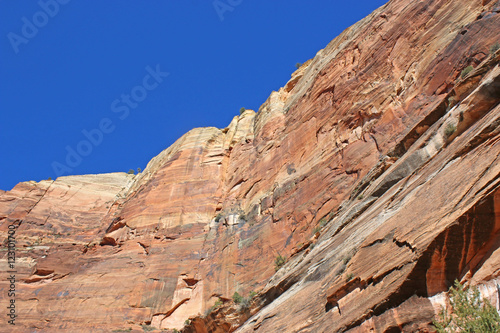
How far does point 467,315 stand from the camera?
9742mm

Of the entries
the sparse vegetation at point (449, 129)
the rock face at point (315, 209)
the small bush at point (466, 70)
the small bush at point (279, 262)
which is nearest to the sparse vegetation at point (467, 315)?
the rock face at point (315, 209)

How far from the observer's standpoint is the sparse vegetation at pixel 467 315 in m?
9.30

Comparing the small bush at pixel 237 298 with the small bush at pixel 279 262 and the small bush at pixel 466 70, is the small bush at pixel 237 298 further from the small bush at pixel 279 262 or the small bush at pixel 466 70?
the small bush at pixel 466 70

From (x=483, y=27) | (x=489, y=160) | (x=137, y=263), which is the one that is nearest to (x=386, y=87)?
(x=483, y=27)

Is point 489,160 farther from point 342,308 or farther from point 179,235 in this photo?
point 179,235

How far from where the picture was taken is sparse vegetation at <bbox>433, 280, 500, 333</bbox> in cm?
930

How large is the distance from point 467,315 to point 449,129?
7222mm

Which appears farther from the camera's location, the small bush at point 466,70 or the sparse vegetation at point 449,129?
the small bush at point 466,70

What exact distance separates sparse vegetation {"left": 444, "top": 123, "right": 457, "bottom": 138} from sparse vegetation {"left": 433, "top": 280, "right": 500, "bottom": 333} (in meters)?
5.99

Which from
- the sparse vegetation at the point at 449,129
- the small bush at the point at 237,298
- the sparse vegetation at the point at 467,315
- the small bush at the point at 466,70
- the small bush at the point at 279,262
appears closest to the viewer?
the sparse vegetation at the point at 467,315

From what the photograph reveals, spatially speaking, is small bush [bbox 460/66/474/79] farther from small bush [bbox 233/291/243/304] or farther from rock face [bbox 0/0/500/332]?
small bush [bbox 233/291/243/304]

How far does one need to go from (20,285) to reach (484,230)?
105ft

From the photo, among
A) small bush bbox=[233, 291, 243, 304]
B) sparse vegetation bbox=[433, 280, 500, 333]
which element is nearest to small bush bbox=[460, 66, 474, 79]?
sparse vegetation bbox=[433, 280, 500, 333]

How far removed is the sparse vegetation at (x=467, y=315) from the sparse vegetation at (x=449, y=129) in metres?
5.99
